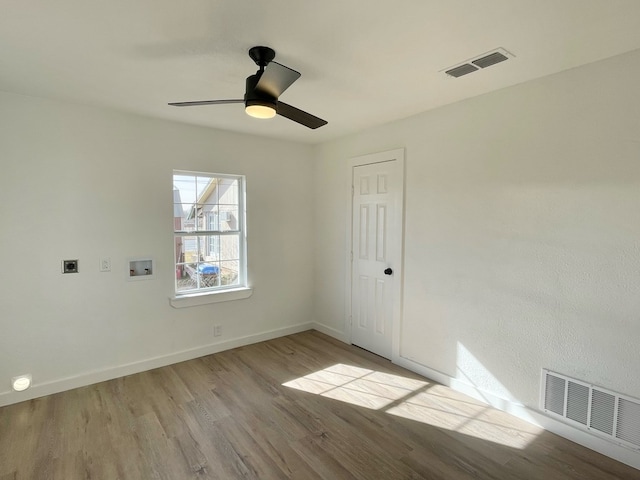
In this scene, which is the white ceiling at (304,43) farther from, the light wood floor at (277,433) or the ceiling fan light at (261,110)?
the light wood floor at (277,433)

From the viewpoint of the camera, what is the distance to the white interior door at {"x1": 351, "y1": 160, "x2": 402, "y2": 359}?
3.41 m

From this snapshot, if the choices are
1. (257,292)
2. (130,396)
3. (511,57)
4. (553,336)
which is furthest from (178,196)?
(553,336)

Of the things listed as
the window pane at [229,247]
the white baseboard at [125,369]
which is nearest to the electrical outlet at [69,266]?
the white baseboard at [125,369]

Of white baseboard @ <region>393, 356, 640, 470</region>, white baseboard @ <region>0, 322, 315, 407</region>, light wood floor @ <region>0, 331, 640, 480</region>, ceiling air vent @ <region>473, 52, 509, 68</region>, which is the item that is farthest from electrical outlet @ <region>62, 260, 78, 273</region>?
ceiling air vent @ <region>473, 52, 509, 68</region>

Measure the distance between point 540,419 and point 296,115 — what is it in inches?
108

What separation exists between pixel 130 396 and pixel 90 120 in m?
2.43

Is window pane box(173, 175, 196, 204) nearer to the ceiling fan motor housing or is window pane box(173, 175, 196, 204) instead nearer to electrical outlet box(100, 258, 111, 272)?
electrical outlet box(100, 258, 111, 272)

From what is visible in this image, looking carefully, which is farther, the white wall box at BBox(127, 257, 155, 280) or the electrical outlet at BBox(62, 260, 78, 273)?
the white wall box at BBox(127, 257, 155, 280)

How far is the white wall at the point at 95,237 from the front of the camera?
2.70 m

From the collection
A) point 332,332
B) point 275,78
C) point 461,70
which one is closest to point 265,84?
point 275,78

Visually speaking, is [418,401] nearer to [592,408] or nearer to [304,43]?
[592,408]

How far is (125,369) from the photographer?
3.19 metres

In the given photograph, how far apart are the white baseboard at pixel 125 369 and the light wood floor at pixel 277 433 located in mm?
74

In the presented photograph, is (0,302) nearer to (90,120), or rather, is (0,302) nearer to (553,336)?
(90,120)
